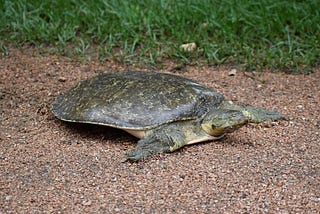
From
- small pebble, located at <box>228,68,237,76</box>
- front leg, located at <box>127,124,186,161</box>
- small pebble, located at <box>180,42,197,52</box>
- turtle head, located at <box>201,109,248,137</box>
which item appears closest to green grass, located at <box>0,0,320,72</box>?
small pebble, located at <box>180,42,197,52</box>

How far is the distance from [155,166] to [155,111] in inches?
18.8

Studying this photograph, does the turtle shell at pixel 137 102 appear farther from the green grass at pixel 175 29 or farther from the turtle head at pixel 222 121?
the green grass at pixel 175 29

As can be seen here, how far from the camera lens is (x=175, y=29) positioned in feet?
20.2

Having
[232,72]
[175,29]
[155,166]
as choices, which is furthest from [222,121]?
[175,29]

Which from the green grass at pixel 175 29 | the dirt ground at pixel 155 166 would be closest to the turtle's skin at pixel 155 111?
the dirt ground at pixel 155 166

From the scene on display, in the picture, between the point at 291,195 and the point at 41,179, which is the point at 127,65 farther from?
the point at 291,195

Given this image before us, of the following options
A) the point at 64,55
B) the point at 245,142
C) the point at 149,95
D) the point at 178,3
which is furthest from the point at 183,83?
the point at 178,3

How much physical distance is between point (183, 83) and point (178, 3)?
2.49 meters

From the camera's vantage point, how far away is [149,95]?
13.5 ft

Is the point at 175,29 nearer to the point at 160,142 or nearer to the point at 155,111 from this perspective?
the point at 155,111

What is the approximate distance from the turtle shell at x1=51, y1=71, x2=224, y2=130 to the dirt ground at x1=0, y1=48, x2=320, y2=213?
196mm

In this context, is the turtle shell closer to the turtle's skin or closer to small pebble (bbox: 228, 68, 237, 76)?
the turtle's skin

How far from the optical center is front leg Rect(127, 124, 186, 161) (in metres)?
3.87

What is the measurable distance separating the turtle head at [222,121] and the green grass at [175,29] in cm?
176
